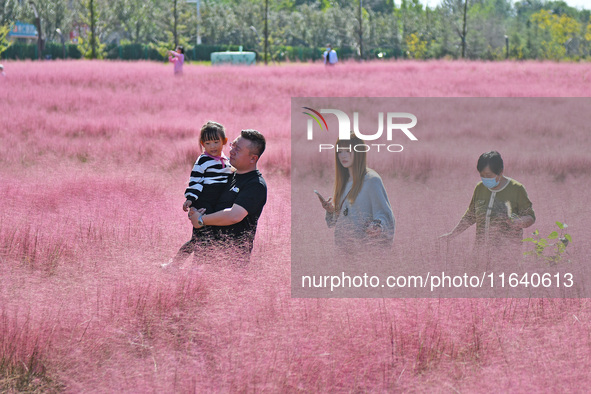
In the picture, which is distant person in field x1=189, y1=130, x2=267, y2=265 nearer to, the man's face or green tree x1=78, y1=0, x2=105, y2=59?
the man's face

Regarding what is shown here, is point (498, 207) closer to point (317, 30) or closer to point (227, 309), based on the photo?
point (227, 309)

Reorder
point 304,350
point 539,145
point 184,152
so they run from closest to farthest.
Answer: point 304,350 < point 184,152 < point 539,145

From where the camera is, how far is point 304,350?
336cm

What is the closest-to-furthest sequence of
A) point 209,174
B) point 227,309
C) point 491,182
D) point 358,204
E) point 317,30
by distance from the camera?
point 227,309 < point 358,204 < point 491,182 < point 209,174 < point 317,30

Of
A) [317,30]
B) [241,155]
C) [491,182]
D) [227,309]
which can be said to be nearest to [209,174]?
[241,155]

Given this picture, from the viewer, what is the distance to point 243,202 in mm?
3908

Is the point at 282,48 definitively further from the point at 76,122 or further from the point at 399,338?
the point at 399,338

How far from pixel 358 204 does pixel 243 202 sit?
0.67 m

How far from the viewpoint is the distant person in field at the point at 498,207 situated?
397cm

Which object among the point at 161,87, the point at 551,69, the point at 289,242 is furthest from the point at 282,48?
the point at 289,242

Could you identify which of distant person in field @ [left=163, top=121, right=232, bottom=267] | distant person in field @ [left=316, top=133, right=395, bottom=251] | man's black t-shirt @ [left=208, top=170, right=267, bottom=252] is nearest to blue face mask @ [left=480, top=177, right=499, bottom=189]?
distant person in field @ [left=316, top=133, right=395, bottom=251]

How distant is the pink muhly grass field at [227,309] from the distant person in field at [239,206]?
15cm

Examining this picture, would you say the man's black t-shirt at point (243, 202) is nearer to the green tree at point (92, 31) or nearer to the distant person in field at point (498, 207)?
the distant person in field at point (498, 207)

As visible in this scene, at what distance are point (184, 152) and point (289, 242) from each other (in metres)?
4.82
